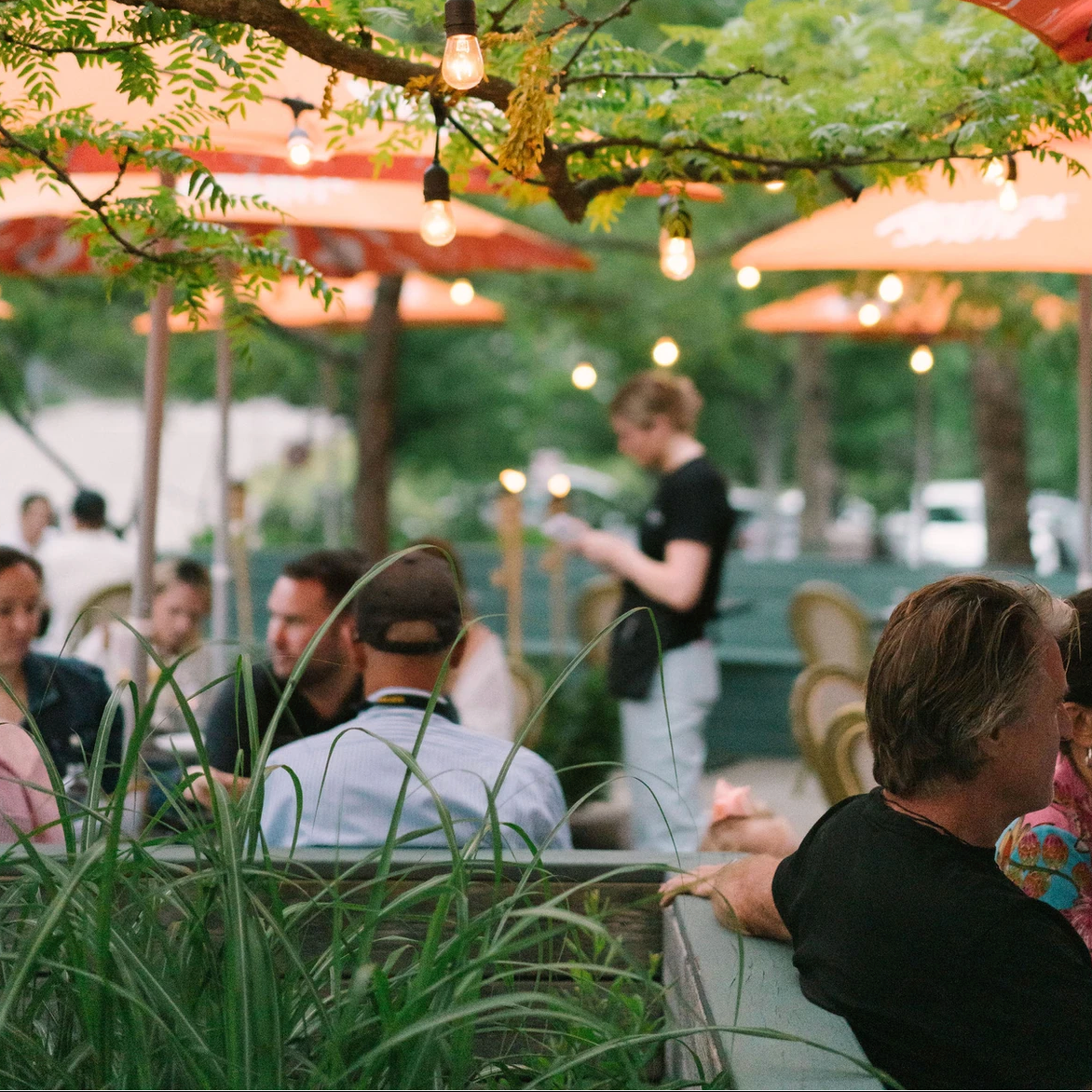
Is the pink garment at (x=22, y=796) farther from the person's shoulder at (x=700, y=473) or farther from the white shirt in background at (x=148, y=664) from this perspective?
the person's shoulder at (x=700, y=473)

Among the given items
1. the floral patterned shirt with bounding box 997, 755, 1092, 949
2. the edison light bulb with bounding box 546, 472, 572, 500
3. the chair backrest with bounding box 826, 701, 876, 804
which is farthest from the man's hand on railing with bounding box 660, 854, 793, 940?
the edison light bulb with bounding box 546, 472, 572, 500

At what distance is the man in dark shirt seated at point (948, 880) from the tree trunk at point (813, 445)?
38.2ft

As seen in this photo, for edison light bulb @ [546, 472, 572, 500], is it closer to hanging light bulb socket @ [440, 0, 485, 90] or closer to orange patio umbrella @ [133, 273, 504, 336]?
orange patio umbrella @ [133, 273, 504, 336]

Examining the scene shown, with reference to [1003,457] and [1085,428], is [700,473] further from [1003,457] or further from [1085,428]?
[1003,457]

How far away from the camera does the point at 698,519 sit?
4.31 m

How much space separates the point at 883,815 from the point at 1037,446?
23.4m

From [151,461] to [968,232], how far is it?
7.70 feet

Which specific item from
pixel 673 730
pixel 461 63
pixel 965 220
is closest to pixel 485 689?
pixel 673 730

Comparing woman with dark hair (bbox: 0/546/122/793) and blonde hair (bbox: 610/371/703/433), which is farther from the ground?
blonde hair (bbox: 610/371/703/433)

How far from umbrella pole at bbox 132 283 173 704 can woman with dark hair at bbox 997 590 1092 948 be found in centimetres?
227

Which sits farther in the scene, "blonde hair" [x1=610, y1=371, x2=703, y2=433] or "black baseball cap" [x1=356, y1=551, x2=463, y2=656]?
"blonde hair" [x1=610, y1=371, x2=703, y2=433]

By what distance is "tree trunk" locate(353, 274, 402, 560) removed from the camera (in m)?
7.43

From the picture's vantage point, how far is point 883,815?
5.47 feet

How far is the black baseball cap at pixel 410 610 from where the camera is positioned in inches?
102
